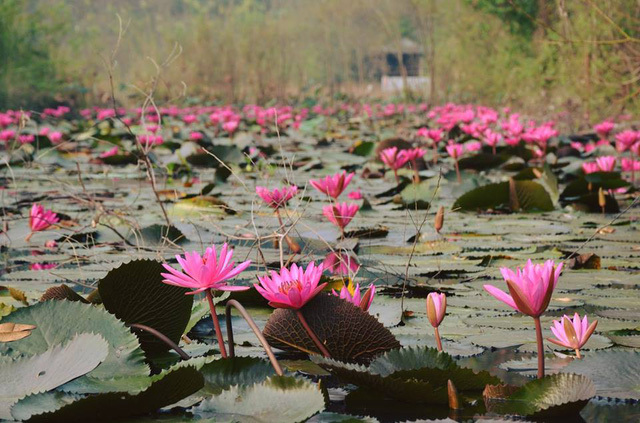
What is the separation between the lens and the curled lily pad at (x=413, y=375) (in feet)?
3.49

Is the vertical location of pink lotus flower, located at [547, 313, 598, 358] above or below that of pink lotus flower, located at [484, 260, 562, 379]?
below

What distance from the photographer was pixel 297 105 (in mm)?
18359

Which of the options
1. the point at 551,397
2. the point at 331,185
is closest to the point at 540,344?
the point at 551,397

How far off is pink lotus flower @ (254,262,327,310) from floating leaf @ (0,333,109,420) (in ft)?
0.77

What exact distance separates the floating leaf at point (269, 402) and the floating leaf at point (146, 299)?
0.29 m

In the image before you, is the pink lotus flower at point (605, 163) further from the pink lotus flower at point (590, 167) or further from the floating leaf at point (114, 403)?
the floating leaf at point (114, 403)

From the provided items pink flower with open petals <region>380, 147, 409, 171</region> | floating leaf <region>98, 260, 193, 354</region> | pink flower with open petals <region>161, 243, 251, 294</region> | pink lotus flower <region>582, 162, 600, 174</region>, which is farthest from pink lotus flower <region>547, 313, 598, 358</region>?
pink lotus flower <region>582, 162, 600, 174</region>

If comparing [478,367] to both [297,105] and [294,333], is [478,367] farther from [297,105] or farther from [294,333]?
[297,105]

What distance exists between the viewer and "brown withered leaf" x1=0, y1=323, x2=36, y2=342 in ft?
3.84

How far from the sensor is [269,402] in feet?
3.21

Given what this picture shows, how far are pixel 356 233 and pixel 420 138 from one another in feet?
19.3

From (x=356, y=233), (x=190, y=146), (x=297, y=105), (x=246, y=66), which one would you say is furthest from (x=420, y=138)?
(x=297, y=105)

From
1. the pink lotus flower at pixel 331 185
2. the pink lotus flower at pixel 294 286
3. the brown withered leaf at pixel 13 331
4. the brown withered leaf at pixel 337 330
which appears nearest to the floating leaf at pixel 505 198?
the pink lotus flower at pixel 331 185

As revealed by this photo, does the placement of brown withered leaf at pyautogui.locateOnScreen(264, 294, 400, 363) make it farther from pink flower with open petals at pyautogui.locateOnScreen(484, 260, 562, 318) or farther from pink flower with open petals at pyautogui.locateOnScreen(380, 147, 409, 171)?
pink flower with open petals at pyautogui.locateOnScreen(380, 147, 409, 171)
